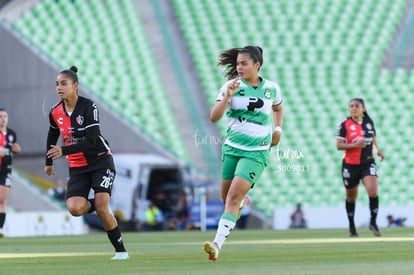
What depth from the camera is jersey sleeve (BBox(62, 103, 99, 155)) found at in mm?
10438

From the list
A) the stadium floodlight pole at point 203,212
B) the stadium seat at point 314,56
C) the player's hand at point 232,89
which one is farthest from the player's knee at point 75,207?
the stadium seat at point 314,56

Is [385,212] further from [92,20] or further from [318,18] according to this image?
[92,20]

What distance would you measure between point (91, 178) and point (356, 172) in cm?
739

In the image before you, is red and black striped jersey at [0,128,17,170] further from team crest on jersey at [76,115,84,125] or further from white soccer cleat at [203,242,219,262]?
white soccer cleat at [203,242,219,262]

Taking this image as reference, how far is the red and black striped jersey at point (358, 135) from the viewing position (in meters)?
17.2

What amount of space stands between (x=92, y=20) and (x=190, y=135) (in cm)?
539

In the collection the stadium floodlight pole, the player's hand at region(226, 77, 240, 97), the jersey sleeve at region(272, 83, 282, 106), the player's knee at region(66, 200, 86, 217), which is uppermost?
the player's hand at region(226, 77, 240, 97)

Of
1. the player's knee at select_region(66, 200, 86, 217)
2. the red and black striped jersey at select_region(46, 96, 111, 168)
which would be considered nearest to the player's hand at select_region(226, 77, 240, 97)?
the red and black striped jersey at select_region(46, 96, 111, 168)

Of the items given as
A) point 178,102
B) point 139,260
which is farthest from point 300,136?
point 139,260

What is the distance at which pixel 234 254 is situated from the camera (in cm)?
1148

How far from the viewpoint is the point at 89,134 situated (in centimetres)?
1055

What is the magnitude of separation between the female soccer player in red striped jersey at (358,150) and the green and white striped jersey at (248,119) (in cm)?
682

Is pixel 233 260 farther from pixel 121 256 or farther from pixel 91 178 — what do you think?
pixel 91 178

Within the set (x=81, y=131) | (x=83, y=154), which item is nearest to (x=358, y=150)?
(x=83, y=154)
